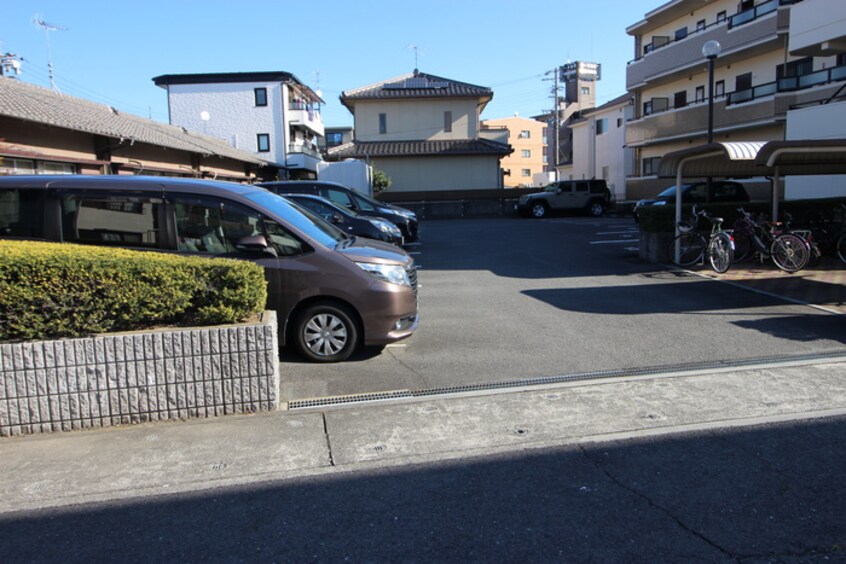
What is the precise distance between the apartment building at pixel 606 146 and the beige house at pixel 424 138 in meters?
8.16

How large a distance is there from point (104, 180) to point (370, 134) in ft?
111

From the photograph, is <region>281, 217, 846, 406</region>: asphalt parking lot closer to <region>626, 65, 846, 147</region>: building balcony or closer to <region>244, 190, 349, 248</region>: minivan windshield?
<region>244, 190, 349, 248</region>: minivan windshield

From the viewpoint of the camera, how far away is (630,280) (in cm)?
1115

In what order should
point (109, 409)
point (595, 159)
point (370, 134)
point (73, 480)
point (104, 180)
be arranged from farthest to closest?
point (595, 159), point (370, 134), point (104, 180), point (109, 409), point (73, 480)

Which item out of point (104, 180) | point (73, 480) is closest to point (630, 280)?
point (104, 180)

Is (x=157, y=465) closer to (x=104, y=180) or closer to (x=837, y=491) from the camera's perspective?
(x=104, y=180)

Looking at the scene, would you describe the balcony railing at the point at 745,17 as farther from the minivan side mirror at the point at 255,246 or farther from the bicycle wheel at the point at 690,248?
the minivan side mirror at the point at 255,246

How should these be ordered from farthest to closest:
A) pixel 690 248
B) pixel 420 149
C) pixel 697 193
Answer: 1. pixel 420 149
2. pixel 697 193
3. pixel 690 248

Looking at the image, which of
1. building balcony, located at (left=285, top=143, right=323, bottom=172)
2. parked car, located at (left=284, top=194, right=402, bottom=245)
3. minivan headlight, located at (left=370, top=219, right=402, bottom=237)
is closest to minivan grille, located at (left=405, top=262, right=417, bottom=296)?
parked car, located at (left=284, top=194, right=402, bottom=245)

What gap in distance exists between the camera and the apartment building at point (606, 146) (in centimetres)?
4000

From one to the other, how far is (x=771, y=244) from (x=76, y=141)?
668 inches

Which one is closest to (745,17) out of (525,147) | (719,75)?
(719,75)

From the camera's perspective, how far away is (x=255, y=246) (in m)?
6.03

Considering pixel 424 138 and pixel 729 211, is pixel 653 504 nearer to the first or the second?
pixel 729 211
